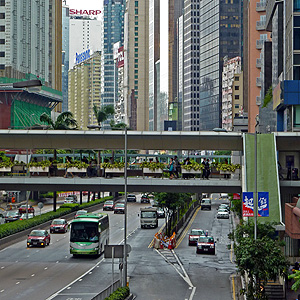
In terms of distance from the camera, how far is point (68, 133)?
47719mm

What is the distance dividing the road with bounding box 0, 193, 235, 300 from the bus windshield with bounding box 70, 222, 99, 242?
172 cm

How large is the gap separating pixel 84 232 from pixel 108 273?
25.1 feet

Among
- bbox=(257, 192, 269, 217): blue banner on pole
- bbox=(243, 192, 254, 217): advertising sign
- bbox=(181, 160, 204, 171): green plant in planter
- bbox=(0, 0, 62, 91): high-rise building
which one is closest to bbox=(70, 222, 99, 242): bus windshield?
bbox=(181, 160, 204, 171): green plant in planter

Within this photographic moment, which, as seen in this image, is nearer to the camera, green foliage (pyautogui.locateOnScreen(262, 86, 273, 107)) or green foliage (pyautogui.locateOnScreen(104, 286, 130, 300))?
green foliage (pyautogui.locateOnScreen(104, 286, 130, 300))

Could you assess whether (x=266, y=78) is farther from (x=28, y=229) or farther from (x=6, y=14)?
(x=6, y=14)

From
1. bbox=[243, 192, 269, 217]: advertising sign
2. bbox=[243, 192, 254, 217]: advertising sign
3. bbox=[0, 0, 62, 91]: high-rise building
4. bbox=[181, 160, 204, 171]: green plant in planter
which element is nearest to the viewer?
bbox=[243, 192, 269, 217]: advertising sign

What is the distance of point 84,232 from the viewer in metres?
52.7

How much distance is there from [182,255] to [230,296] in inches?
741

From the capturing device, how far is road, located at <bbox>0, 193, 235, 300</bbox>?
38.1 meters

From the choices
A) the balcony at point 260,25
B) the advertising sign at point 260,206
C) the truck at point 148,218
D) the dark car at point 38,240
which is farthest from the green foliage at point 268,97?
the advertising sign at point 260,206

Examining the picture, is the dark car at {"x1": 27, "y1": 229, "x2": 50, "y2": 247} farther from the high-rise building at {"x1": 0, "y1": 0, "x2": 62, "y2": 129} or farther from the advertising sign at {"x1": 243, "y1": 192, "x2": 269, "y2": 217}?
the high-rise building at {"x1": 0, "y1": 0, "x2": 62, "y2": 129}

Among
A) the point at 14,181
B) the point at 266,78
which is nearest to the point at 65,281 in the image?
the point at 14,181

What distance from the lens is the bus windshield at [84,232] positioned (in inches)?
2072

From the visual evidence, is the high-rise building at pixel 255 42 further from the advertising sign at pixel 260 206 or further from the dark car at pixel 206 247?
the advertising sign at pixel 260 206
